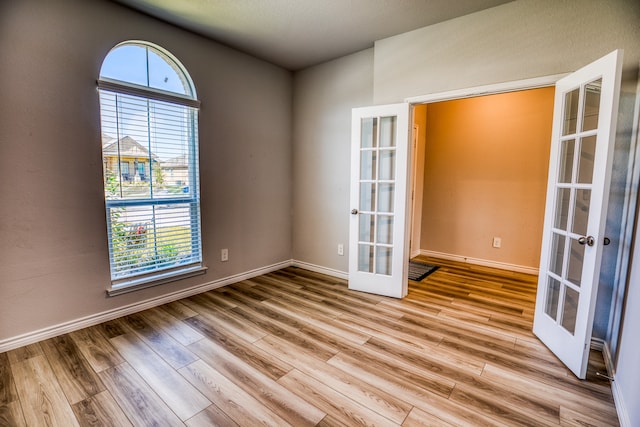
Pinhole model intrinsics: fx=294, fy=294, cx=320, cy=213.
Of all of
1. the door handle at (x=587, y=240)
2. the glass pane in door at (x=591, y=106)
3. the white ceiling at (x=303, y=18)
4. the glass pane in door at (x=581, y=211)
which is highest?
the white ceiling at (x=303, y=18)

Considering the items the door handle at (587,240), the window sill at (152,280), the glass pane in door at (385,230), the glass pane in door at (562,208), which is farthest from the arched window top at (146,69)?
the door handle at (587,240)

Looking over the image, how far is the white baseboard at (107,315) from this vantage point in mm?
2164

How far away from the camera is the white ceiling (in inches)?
96.5

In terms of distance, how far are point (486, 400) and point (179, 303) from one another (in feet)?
8.89

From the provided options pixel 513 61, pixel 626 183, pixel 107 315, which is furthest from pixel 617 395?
pixel 107 315

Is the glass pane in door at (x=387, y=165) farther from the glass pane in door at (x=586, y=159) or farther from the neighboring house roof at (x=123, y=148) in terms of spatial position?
the neighboring house roof at (x=123, y=148)

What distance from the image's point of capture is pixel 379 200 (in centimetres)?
318

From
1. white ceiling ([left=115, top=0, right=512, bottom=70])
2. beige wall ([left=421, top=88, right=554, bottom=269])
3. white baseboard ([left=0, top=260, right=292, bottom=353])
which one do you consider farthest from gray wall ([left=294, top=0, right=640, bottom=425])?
beige wall ([left=421, top=88, right=554, bottom=269])

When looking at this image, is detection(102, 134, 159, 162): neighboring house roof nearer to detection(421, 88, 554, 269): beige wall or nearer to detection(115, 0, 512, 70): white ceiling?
detection(115, 0, 512, 70): white ceiling

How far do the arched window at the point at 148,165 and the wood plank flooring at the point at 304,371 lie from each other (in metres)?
0.51

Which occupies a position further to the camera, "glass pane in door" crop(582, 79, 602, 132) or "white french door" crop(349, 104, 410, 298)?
"white french door" crop(349, 104, 410, 298)

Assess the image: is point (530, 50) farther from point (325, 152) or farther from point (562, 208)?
point (325, 152)

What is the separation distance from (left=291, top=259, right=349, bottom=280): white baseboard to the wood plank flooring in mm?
806

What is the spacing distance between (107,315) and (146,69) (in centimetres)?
224
